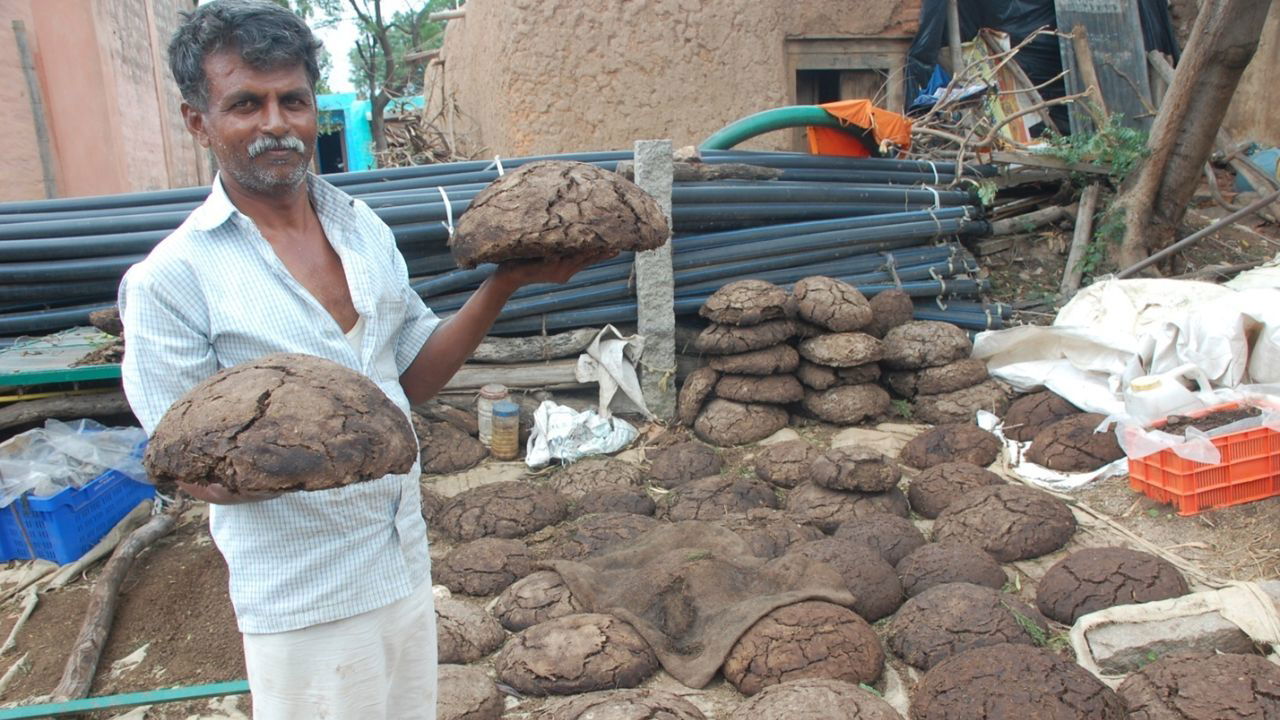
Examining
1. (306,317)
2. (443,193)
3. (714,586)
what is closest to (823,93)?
(443,193)

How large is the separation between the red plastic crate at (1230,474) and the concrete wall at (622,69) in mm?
4963

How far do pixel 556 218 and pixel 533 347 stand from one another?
11.3 feet

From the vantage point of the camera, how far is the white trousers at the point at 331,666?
1637mm

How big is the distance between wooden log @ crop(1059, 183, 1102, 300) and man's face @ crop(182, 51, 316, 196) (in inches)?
255

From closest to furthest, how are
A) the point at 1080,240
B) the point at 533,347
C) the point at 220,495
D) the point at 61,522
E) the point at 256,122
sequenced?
1. the point at 220,495
2. the point at 256,122
3. the point at 61,522
4. the point at 533,347
5. the point at 1080,240

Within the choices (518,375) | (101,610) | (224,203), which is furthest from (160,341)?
(518,375)

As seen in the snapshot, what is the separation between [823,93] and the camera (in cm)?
1013

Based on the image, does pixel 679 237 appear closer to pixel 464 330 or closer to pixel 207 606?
pixel 207 606

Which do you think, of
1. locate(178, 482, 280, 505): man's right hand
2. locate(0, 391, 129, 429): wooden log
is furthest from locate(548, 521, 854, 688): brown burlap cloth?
locate(0, 391, 129, 429): wooden log

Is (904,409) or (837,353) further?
(904,409)

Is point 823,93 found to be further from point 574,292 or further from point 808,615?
point 808,615

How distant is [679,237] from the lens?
5.86 metres

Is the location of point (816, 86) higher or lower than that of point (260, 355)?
higher

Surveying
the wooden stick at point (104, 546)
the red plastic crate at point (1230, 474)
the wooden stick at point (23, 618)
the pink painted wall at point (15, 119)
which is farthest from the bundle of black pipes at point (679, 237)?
the pink painted wall at point (15, 119)
